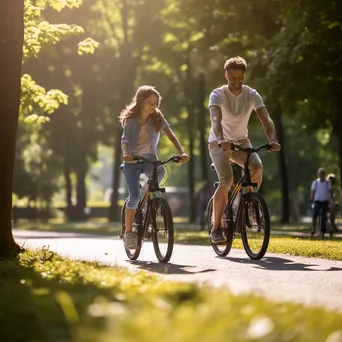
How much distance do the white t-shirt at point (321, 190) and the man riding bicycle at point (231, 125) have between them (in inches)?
500

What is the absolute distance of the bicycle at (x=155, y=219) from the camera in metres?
10.2

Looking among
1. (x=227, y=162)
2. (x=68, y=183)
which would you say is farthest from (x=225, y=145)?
(x=68, y=183)

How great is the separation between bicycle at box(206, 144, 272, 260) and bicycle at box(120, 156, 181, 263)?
77cm

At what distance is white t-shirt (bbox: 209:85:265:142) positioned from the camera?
10625mm

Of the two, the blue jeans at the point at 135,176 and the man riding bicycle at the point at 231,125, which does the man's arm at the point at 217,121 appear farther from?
the blue jeans at the point at 135,176

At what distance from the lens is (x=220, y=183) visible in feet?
35.5

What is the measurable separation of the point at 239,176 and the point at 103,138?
121 feet

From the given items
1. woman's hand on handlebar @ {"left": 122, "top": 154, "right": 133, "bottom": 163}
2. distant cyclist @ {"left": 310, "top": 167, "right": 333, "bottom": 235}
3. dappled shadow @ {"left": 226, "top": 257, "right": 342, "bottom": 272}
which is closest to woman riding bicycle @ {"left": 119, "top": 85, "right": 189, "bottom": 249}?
woman's hand on handlebar @ {"left": 122, "top": 154, "right": 133, "bottom": 163}

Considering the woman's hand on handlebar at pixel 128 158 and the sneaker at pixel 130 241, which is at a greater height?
the woman's hand on handlebar at pixel 128 158

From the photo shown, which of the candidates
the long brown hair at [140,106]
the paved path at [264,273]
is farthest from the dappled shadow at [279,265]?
the long brown hair at [140,106]

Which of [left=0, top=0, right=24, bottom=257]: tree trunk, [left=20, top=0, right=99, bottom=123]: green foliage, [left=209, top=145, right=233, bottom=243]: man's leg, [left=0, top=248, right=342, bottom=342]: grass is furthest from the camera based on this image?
[left=20, top=0, right=99, bottom=123]: green foliage

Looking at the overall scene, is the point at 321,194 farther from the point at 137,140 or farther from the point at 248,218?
the point at 137,140

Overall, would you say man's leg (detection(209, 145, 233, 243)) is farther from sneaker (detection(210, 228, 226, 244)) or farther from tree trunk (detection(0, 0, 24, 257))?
tree trunk (detection(0, 0, 24, 257))

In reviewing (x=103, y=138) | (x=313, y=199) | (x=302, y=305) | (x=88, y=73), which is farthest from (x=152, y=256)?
(x=103, y=138)
